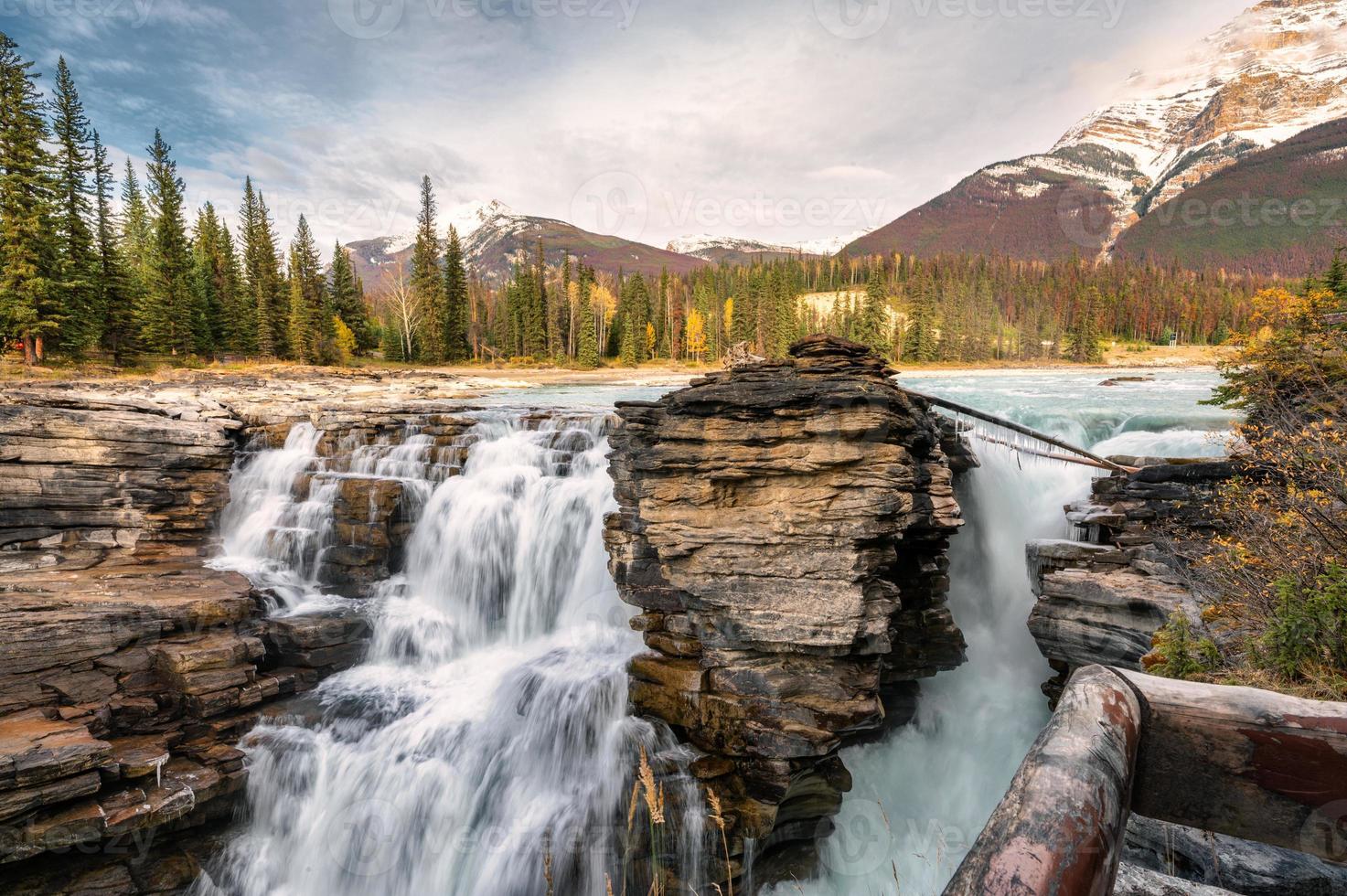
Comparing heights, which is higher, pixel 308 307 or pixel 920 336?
pixel 308 307

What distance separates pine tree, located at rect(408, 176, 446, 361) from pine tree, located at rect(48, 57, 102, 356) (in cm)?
2529

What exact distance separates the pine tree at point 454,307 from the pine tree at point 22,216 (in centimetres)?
3121

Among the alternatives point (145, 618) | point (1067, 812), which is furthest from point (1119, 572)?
point (145, 618)

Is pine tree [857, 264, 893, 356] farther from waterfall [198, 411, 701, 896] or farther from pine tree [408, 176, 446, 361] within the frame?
waterfall [198, 411, 701, 896]

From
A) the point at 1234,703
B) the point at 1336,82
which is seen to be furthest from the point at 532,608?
the point at 1336,82

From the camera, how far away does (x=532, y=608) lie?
12984 millimetres

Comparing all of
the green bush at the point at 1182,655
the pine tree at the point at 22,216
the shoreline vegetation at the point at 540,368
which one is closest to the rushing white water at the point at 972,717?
the green bush at the point at 1182,655

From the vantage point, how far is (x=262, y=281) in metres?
51.6

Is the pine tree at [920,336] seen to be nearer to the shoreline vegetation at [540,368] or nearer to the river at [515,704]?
the shoreline vegetation at [540,368]

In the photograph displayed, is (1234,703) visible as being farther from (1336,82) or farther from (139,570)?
(1336,82)

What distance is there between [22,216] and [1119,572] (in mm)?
52180

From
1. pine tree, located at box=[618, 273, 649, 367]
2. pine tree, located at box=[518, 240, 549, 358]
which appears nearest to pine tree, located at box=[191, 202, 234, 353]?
pine tree, located at box=[518, 240, 549, 358]

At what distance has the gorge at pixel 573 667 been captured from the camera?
8.36 metres

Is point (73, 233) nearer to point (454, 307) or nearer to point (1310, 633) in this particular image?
point (454, 307)
